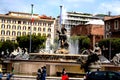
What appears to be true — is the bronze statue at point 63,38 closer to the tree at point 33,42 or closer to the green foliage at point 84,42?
the green foliage at point 84,42

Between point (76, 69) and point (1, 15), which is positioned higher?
point (1, 15)

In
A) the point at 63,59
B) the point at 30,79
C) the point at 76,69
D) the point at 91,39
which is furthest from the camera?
the point at 91,39

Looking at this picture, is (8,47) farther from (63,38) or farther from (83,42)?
Answer: (63,38)

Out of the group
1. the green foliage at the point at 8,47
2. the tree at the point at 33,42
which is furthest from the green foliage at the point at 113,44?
the green foliage at the point at 8,47

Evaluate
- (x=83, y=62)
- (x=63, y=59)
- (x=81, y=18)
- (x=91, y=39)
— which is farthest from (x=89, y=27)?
(x=83, y=62)

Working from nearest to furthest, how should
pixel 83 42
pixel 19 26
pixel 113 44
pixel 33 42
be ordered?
pixel 113 44 → pixel 83 42 → pixel 33 42 → pixel 19 26

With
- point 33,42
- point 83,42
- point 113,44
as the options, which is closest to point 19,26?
point 33,42

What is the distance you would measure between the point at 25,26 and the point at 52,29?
45.1 ft

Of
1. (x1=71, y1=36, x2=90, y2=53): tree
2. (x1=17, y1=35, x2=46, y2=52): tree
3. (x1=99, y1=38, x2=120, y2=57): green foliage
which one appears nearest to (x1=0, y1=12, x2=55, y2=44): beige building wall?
(x1=17, y1=35, x2=46, y2=52): tree

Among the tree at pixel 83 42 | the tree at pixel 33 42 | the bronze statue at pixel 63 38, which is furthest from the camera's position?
the tree at pixel 33 42

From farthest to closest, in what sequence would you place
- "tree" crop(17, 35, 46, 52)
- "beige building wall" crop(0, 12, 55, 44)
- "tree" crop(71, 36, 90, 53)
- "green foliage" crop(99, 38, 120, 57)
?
1. "beige building wall" crop(0, 12, 55, 44)
2. "tree" crop(17, 35, 46, 52)
3. "tree" crop(71, 36, 90, 53)
4. "green foliage" crop(99, 38, 120, 57)

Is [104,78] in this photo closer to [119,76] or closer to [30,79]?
[119,76]

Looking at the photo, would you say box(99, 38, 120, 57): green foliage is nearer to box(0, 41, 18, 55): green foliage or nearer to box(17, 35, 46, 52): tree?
box(17, 35, 46, 52): tree

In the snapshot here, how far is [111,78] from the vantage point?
21.7 metres
